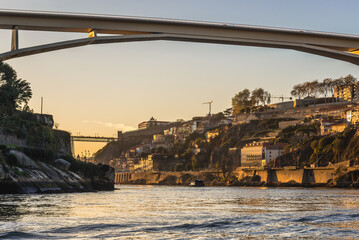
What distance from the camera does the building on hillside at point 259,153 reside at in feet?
480

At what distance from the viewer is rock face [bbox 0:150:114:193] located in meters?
49.2

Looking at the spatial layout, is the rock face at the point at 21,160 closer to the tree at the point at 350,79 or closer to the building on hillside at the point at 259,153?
the building on hillside at the point at 259,153

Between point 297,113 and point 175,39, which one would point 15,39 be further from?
point 297,113

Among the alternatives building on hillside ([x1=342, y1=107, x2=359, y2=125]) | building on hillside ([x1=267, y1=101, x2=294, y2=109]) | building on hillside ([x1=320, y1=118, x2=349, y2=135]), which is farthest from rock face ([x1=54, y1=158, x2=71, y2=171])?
building on hillside ([x1=267, y1=101, x2=294, y2=109])

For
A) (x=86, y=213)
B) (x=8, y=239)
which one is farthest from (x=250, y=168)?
(x=8, y=239)

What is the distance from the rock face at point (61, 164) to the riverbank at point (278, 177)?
172 ft

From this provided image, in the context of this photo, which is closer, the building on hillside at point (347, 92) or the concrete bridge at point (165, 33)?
the concrete bridge at point (165, 33)

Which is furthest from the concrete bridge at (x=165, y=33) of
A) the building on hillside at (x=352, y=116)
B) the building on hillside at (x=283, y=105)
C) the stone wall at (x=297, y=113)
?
the building on hillside at (x=283, y=105)

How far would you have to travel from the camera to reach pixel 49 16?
67.4 feet

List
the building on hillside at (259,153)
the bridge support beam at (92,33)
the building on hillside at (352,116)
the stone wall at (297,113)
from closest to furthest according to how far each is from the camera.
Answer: the bridge support beam at (92,33), the building on hillside at (352,116), the building on hillside at (259,153), the stone wall at (297,113)

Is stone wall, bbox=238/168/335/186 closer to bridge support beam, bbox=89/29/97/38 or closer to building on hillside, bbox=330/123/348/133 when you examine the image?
building on hillside, bbox=330/123/348/133

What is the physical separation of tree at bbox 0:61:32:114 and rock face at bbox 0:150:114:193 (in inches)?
444

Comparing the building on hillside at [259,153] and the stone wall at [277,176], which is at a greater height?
the building on hillside at [259,153]

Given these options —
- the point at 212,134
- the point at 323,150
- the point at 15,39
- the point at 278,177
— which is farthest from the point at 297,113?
the point at 15,39
